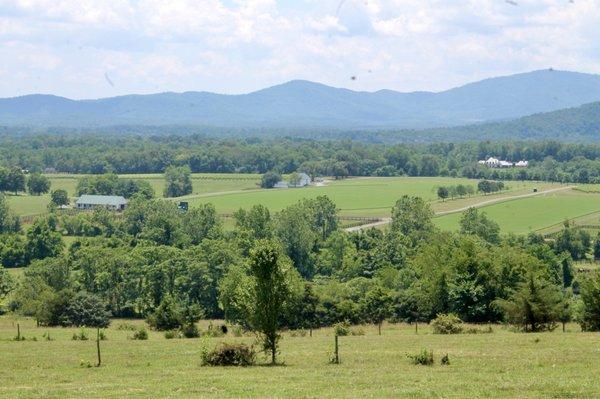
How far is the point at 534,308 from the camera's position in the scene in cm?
3872

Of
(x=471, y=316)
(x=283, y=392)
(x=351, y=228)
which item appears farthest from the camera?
(x=351, y=228)

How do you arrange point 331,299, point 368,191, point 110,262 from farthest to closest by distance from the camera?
point 368,191 → point 110,262 → point 331,299

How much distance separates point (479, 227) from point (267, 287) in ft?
230

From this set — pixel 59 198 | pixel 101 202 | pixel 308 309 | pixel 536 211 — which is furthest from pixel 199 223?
pixel 536 211

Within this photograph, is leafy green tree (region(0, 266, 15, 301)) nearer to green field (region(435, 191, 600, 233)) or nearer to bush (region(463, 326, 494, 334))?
bush (region(463, 326, 494, 334))

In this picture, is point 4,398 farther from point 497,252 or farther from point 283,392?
point 497,252

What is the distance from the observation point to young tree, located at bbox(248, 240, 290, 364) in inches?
1121

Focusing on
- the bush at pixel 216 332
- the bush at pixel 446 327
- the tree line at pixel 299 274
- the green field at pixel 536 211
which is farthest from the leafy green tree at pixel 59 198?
the bush at pixel 446 327

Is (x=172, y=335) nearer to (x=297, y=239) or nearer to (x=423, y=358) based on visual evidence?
(x=423, y=358)

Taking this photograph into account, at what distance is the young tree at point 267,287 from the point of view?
28.5 meters

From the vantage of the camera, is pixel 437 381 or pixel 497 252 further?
pixel 497 252

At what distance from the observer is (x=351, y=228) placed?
364 feet

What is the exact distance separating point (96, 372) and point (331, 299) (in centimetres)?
2711

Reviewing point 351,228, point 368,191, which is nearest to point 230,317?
A: point 351,228
